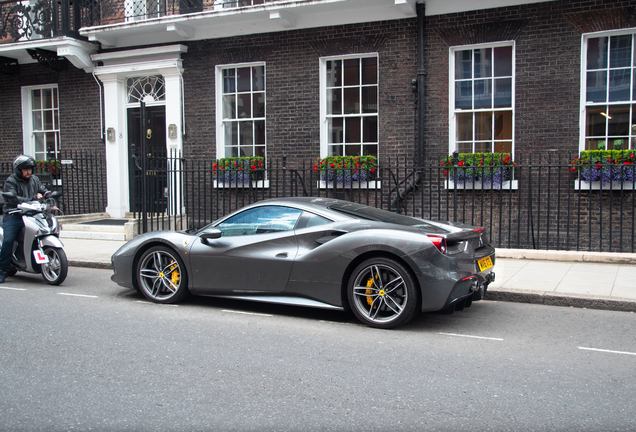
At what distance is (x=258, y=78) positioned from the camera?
12.3 m

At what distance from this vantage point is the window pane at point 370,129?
11375 millimetres

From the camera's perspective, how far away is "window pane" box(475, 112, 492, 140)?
34.6 feet

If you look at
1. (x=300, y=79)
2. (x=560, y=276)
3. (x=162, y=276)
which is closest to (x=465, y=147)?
(x=300, y=79)

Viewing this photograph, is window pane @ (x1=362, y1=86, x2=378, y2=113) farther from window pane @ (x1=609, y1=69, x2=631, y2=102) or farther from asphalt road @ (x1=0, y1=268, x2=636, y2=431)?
asphalt road @ (x1=0, y1=268, x2=636, y2=431)

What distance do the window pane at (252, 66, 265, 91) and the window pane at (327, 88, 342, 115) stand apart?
5.39ft

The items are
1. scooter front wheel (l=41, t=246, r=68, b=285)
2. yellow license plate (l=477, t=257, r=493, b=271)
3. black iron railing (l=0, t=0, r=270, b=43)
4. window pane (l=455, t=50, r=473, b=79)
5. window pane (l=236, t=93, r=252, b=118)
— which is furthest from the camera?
black iron railing (l=0, t=0, r=270, b=43)

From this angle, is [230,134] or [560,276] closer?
[560,276]

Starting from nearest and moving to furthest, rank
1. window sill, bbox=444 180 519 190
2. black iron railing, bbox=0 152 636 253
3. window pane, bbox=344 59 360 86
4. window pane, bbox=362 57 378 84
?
1. black iron railing, bbox=0 152 636 253
2. window sill, bbox=444 180 519 190
3. window pane, bbox=362 57 378 84
4. window pane, bbox=344 59 360 86

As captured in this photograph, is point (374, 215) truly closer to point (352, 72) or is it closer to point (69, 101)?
point (352, 72)

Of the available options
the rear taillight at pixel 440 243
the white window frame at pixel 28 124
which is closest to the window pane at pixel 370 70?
the rear taillight at pixel 440 243

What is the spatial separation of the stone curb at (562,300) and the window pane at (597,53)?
5441mm

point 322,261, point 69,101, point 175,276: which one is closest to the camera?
point 322,261

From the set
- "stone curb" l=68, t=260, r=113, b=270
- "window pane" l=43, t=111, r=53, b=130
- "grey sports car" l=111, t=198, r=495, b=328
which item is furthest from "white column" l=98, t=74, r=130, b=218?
"grey sports car" l=111, t=198, r=495, b=328

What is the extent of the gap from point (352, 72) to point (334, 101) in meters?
0.72
